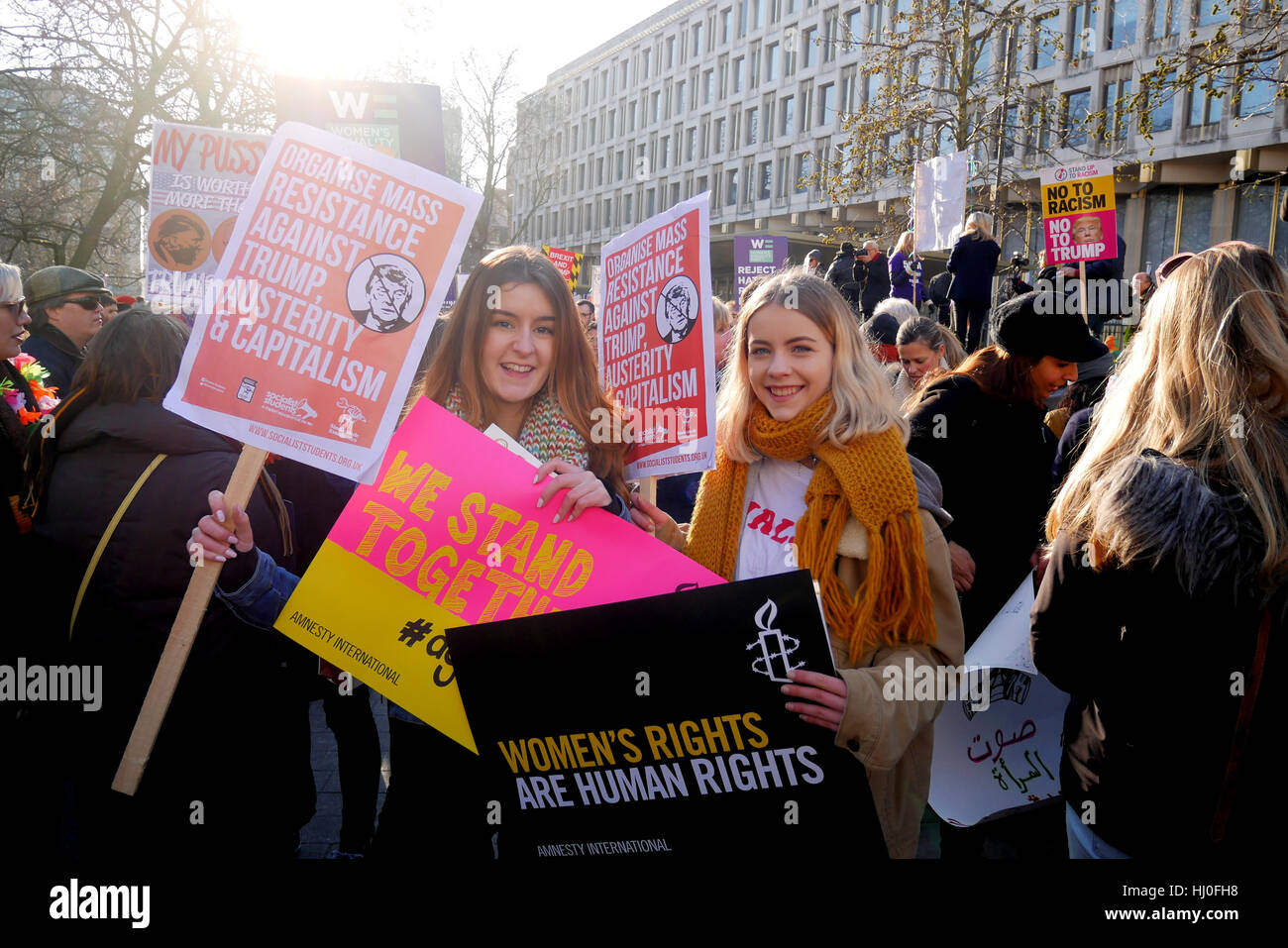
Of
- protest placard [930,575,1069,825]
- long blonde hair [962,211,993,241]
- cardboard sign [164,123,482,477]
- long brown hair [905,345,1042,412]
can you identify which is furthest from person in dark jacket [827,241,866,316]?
cardboard sign [164,123,482,477]

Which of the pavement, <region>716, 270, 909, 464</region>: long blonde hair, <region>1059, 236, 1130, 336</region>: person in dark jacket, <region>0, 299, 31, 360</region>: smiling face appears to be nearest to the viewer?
<region>716, 270, 909, 464</region>: long blonde hair

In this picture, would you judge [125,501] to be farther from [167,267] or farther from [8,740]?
[167,267]

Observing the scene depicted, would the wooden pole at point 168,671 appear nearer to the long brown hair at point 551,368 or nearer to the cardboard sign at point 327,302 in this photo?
the cardboard sign at point 327,302

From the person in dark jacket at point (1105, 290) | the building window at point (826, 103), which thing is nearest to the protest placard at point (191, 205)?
the person in dark jacket at point (1105, 290)

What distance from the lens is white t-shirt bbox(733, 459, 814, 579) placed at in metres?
2.42

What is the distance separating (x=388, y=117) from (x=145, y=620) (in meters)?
4.23

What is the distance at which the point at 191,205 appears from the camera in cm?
504

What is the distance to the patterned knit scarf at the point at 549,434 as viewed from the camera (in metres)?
2.48

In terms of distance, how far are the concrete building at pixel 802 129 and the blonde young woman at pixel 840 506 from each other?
822 cm

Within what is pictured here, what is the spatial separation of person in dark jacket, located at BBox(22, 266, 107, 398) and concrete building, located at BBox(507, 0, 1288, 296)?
30.9ft

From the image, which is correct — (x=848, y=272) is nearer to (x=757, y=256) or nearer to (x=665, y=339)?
(x=757, y=256)

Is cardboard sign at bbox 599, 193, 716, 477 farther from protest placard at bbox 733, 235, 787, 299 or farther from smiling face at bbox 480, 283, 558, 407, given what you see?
protest placard at bbox 733, 235, 787, 299

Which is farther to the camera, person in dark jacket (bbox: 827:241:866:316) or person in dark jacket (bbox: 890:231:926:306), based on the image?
person in dark jacket (bbox: 827:241:866:316)
